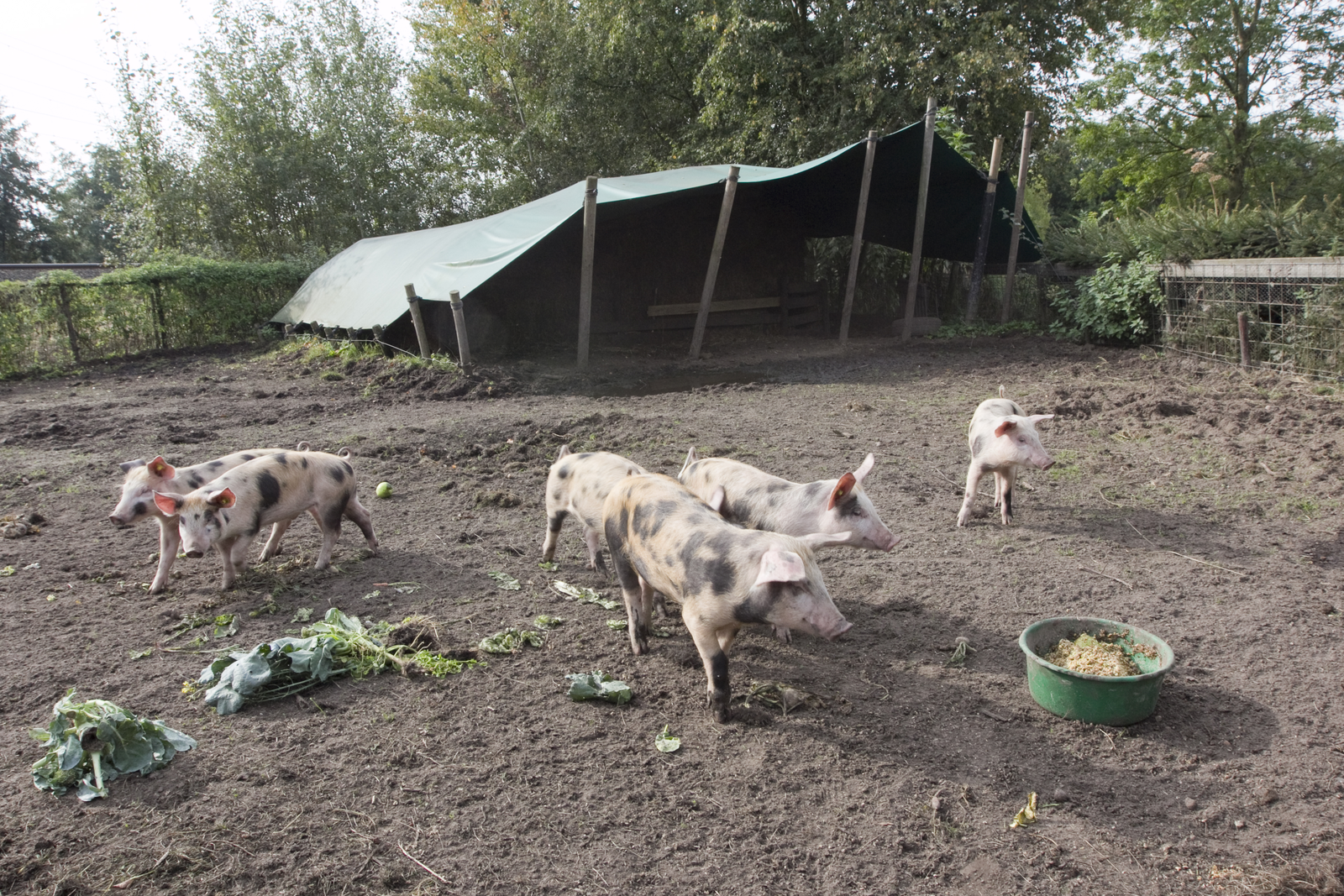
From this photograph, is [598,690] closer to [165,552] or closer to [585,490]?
[585,490]

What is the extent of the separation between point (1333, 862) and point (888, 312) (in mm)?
17901

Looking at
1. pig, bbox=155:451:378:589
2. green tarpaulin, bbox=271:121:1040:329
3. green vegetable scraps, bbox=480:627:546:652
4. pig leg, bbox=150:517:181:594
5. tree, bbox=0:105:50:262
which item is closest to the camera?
green vegetable scraps, bbox=480:627:546:652

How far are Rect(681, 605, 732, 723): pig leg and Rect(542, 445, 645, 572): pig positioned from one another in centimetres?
123

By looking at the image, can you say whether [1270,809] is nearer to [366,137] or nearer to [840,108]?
[840,108]

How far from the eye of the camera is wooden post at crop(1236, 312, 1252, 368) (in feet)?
34.2

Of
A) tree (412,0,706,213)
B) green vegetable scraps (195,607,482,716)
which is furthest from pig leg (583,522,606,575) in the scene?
tree (412,0,706,213)

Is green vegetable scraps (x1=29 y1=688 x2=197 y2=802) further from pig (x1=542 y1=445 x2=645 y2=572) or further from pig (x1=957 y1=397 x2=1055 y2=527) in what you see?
pig (x1=957 y1=397 x2=1055 y2=527)

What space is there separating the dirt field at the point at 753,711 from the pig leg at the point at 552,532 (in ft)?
0.39

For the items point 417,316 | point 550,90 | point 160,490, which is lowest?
point 160,490

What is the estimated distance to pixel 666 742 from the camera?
3420 millimetres

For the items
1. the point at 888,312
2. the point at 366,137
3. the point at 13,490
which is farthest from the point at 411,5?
the point at 13,490

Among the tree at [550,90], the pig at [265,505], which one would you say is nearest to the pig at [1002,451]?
the pig at [265,505]

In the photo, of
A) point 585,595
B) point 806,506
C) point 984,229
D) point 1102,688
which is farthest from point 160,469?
point 984,229

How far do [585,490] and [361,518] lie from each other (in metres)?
1.76
